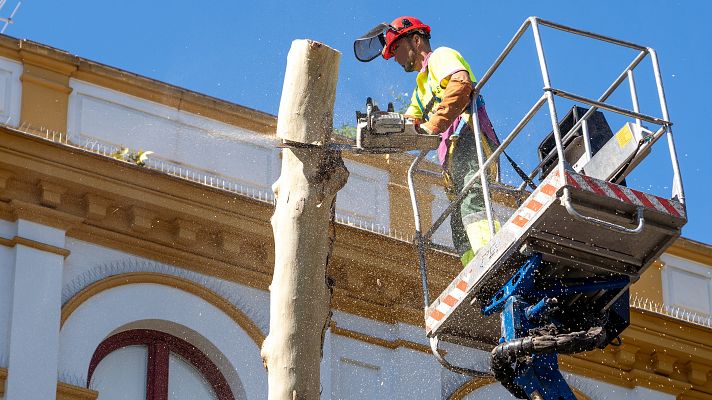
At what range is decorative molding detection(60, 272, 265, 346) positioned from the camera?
17.1m

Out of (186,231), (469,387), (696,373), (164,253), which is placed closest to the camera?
(164,253)

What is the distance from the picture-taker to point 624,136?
14016mm

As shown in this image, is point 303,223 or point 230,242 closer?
point 303,223

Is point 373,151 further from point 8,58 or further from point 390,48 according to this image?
point 8,58

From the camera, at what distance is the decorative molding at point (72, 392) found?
16.4 m

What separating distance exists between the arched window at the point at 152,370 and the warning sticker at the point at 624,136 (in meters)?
5.22

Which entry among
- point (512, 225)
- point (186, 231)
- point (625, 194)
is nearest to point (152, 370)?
point (186, 231)

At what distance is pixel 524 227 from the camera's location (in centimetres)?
1316

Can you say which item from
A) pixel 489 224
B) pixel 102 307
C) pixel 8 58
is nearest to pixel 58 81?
pixel 8 58

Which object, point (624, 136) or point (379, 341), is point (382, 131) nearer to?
point (624, 136)

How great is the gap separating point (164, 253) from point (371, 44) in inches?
153

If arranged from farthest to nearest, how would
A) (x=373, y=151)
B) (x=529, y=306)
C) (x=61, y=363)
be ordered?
(x=61, y=363), (x=529, y=306), (x=373, y=151)

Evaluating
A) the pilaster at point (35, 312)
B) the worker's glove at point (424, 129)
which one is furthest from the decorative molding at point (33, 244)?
the worker's glove at point (424, 129)

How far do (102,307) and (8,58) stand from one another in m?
2.57
